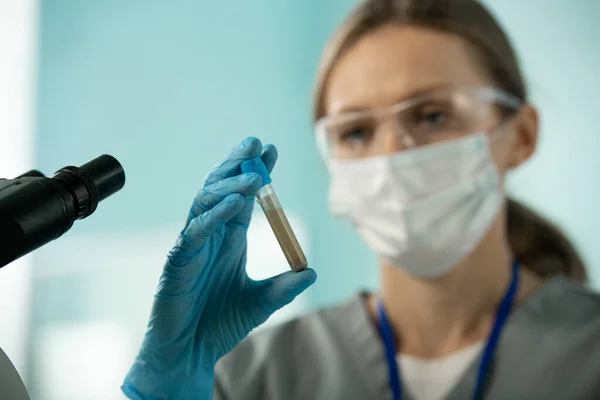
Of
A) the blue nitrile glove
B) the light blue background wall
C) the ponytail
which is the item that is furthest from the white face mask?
the light blue background wall

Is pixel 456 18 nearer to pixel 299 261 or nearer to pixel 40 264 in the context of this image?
pixel 299 261

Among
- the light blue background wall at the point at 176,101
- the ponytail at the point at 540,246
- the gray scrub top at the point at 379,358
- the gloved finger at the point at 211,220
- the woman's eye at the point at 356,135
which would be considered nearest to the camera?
the gloved finger at the point at 211,220

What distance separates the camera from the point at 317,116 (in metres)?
1.34

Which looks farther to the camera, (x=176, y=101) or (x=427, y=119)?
(x=176, y=101)

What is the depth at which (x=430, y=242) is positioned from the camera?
108 cm

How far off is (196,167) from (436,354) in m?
1.10

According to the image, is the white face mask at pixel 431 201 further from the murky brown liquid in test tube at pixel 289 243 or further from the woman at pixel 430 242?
the murky brown liquid in test tube at pixel 289 243

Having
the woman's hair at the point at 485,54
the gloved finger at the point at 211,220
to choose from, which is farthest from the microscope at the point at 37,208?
the woman's hair at the point at 485,54

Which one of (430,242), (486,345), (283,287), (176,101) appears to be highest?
(176,101)

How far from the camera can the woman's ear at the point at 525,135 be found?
47.4 inches

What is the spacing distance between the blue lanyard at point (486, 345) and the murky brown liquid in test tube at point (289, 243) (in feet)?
1.65

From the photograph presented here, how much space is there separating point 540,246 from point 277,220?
0.87 m

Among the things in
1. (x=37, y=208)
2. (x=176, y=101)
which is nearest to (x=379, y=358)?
(x=37, y=208)

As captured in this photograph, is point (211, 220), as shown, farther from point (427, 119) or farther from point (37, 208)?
point (427, 119)
